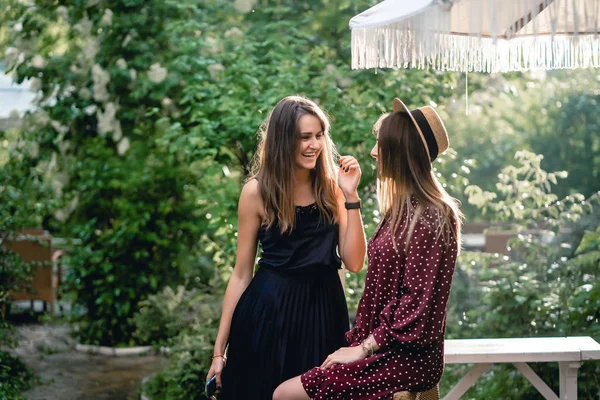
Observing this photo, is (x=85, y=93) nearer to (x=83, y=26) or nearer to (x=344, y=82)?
(x=83, y=26)

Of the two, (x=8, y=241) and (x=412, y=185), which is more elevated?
(x=412, y=185)

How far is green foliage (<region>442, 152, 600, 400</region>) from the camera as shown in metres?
4.86

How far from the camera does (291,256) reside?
3.17 meters

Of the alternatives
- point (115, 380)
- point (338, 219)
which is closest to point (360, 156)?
point (338, 219)

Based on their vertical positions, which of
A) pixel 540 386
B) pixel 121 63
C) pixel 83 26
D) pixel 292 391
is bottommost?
pixel 540 386

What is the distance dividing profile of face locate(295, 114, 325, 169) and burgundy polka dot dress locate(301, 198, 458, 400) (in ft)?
1.78

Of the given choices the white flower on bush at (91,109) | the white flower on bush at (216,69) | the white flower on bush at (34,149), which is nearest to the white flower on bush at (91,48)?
the white flower on bush at (91,109)

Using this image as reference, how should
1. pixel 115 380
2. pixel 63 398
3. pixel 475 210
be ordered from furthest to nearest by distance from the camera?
pixel 475 210 → pixel 115 380 → pixel 63 398

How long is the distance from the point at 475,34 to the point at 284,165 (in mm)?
976

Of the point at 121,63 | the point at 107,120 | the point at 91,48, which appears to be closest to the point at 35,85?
the point at 91,48

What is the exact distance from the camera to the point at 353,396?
8.80 feet

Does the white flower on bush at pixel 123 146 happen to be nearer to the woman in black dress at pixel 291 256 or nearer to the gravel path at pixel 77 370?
the gravel path at pixel 77 370

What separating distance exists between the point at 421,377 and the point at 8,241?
457 cm

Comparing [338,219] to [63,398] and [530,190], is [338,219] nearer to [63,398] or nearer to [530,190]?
[530,190]
